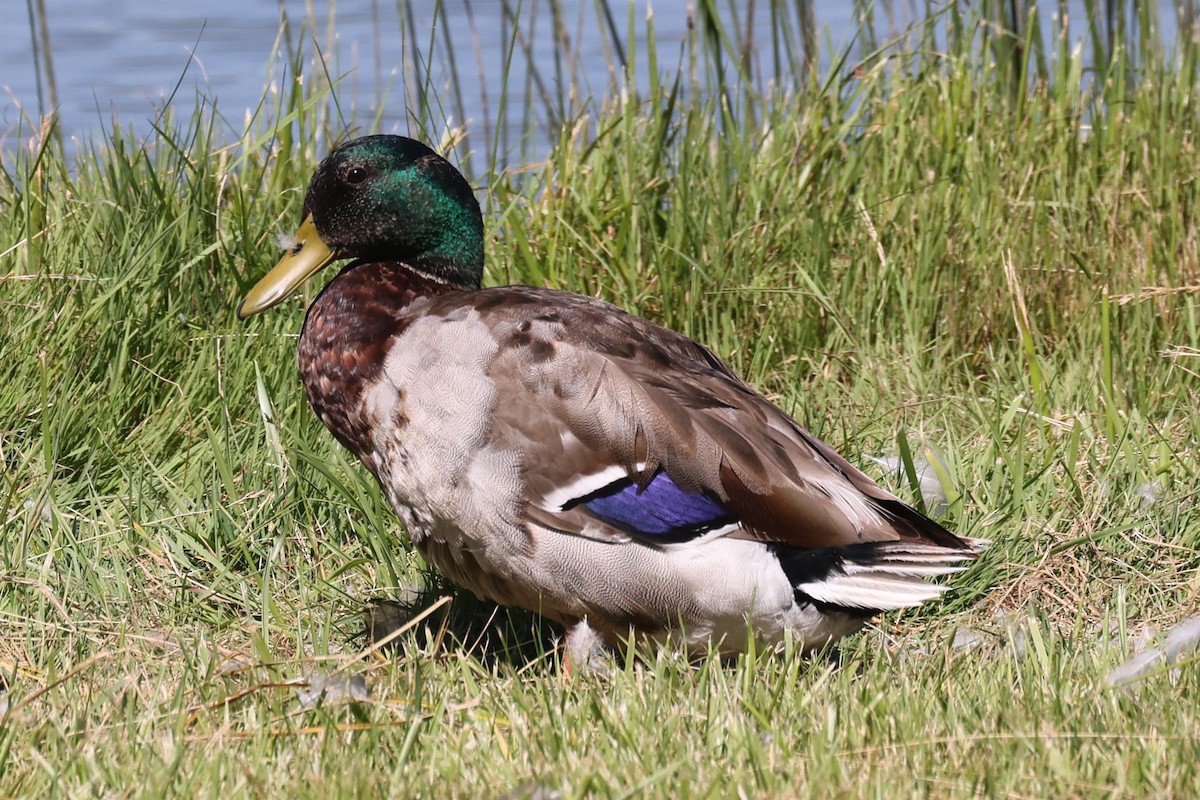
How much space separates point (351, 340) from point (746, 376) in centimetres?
166

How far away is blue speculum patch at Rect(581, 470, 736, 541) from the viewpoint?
3.17 m

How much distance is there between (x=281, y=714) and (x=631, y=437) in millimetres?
857

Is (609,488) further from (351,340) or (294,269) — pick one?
(294,269)

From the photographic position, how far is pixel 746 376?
187 inches

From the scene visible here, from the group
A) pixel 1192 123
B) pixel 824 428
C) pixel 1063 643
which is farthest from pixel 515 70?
pixel 1063 643

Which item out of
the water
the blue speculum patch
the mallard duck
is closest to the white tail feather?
the mallard duck

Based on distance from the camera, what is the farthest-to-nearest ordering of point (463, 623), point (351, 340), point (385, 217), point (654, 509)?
point (463, 623)
point (385, 217)
point (351, 340)
point (654, 509)

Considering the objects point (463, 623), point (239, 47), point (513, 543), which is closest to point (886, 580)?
point (513, 543)

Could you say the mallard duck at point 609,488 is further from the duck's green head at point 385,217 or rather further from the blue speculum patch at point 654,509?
the duck's green head at point 385,217

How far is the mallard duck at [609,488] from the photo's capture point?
3.16 m

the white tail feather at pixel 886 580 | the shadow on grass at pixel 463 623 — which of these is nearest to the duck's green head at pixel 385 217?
the shadow on grass at pixel 463 623

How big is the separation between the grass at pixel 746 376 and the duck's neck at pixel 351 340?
0.39 meters

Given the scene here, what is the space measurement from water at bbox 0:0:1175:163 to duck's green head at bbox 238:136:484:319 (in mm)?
4491

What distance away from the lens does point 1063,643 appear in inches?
129
